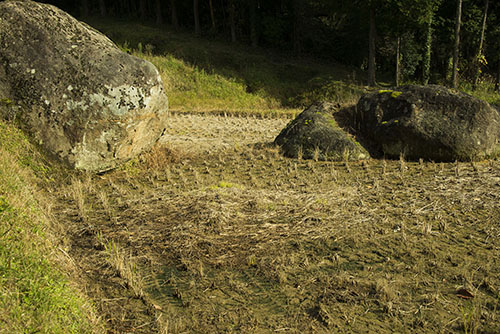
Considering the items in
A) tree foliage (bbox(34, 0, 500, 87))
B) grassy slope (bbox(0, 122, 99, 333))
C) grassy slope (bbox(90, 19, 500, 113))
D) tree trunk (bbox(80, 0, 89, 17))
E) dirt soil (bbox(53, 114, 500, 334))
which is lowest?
dirt soil (bbox(53, 114, 500, 334))

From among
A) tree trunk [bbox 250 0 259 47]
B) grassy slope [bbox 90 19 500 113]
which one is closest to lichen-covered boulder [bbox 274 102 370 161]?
grassy slope [bbox 90 19 500 113]

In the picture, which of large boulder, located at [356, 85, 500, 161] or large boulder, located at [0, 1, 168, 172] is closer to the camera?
large boulder, located at [0, 1, 168, 172]

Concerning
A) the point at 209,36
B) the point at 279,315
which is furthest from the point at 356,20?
the point at 279,315

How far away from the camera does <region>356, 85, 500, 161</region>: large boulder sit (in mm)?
7293

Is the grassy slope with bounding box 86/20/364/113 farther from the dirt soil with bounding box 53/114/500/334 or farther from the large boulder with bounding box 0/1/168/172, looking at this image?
the dirt soil with bounding box 53/114/500/334

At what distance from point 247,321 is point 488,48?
92.8 ft

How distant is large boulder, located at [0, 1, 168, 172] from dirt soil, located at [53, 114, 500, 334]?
1.85 ft

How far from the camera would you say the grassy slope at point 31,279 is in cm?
248

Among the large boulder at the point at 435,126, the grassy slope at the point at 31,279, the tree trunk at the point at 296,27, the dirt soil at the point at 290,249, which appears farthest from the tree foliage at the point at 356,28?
the grassy slope at the point at 31,279

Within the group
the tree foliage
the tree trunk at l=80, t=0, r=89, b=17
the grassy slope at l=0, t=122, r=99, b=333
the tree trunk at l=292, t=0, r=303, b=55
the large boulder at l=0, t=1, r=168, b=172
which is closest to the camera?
the grassy slope at l=0, t=122, r=99, b=333

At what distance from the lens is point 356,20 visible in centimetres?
2962

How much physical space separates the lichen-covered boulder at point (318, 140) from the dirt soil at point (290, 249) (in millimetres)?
989

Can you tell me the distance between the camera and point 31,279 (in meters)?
2.83

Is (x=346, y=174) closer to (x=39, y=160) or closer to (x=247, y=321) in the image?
(x=247, y=321)
